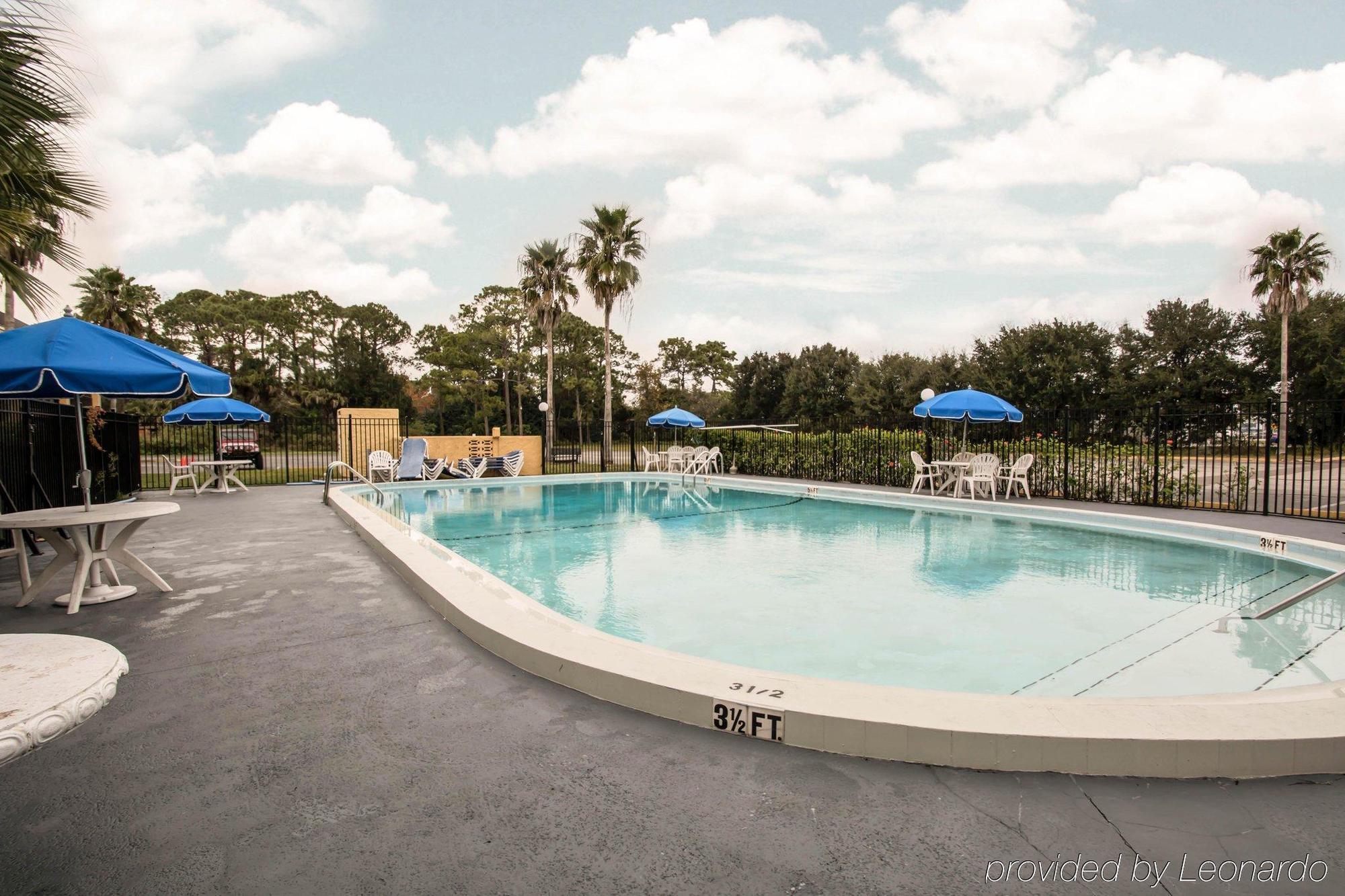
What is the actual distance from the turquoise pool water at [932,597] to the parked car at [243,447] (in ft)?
43.6

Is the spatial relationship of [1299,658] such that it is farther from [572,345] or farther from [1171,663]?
[572,345]

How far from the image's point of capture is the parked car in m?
20.6

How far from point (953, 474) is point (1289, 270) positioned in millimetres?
24244

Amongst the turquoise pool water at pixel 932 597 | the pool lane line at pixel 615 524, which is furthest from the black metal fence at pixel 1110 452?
the pool lane line at pixel 615 524

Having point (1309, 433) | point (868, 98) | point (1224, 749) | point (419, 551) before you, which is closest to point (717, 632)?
point (419, 551)

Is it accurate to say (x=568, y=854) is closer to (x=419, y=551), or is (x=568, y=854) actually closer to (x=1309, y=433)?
(x=419, y=551)

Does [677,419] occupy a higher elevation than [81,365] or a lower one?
lower

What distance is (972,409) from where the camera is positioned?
1145 centimetres

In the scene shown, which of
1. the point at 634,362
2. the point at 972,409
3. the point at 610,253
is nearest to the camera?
the point at 972,409

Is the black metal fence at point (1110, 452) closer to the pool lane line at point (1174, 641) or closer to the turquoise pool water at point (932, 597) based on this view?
the turquoise pool water at point (932, 597)

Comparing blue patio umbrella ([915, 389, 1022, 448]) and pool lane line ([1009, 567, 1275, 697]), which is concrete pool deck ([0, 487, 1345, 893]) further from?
blue patio umbrella ([915, 389, 1022, 448])

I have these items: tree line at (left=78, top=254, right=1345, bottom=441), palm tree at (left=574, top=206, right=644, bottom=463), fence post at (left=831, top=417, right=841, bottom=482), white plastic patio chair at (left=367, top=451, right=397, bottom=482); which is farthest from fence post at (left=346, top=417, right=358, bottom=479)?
fence post at (left=831, top=417, right=841, bottom=482)

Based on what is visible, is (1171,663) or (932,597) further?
(932,597)

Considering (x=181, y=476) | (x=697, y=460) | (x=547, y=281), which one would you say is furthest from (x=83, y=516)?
(x=547, y=281)
